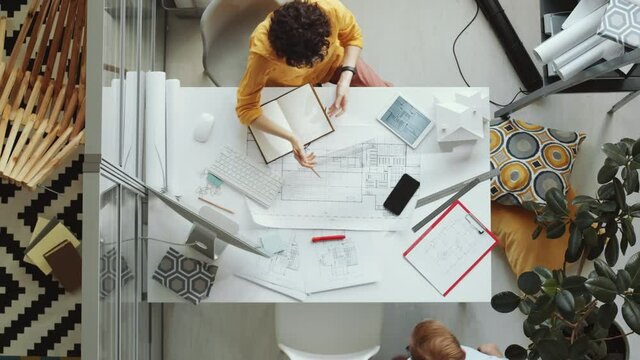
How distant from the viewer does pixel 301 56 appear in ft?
6.03

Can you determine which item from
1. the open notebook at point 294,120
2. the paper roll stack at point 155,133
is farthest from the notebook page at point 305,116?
the paper roll stack at point 155,133

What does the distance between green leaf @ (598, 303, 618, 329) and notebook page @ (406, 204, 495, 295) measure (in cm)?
40

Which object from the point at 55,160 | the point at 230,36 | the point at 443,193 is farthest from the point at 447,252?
the point at 55,160

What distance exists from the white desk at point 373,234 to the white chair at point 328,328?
13 cm

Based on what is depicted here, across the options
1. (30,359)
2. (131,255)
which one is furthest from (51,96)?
(30,359)

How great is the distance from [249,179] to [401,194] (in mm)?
518

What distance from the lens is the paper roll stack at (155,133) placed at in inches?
80.7

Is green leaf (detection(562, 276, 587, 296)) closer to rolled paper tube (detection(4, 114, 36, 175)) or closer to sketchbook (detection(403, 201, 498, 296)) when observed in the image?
sketchbook (detection(403, 201, 498, 296))

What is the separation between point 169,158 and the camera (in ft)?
6.88

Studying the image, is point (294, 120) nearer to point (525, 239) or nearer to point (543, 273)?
point (543, 273)

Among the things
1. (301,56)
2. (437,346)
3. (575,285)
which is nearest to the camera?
(301,56)

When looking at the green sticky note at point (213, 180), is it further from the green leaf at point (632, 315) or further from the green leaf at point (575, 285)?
the green leaf at point (632, 315)

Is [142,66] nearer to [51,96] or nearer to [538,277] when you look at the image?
[51,96]

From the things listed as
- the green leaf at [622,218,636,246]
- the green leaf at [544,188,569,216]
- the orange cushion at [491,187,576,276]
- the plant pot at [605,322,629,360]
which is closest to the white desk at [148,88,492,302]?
the green leaf at [544,188,569,216]
